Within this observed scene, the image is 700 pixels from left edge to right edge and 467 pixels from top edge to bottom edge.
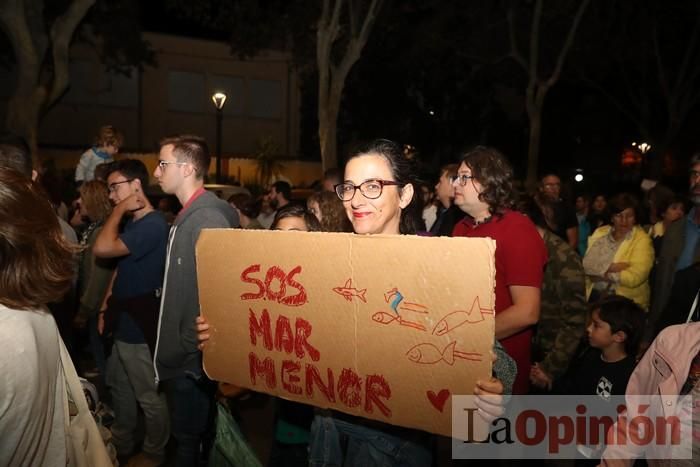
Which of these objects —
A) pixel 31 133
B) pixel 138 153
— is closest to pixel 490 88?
pixel 138 153

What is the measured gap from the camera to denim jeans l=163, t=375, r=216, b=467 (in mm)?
3914

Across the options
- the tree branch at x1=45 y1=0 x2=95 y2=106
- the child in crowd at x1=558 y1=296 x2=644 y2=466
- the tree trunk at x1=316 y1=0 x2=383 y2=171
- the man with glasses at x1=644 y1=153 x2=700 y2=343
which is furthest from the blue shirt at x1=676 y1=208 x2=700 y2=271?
the tree trunk at x1=316 y1=0 x2=383 y2=171

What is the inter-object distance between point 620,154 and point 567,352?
4483cm

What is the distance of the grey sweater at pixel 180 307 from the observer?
3.75 m

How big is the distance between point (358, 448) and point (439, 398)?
1.81 feet

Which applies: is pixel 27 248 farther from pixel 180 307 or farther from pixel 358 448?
pixel 180 307

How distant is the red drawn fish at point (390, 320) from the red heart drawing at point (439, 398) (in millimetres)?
234

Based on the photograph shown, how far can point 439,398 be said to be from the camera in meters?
2.33

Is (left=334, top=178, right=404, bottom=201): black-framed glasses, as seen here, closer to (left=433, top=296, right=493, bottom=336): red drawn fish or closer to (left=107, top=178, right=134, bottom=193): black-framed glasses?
(left=433, top=296, right=493, bottom=336): red drawn fish

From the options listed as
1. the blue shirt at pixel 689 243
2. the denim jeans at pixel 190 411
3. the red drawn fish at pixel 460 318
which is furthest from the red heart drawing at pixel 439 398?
the blue shirt at pixel 689 243

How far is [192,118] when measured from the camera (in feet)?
103

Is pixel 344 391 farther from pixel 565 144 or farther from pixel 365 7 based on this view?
pixel 565 144

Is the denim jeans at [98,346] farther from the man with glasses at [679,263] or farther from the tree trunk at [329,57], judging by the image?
the tree trunk at [329,57]

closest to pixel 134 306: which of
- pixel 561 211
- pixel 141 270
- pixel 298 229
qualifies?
pixel 141 270
